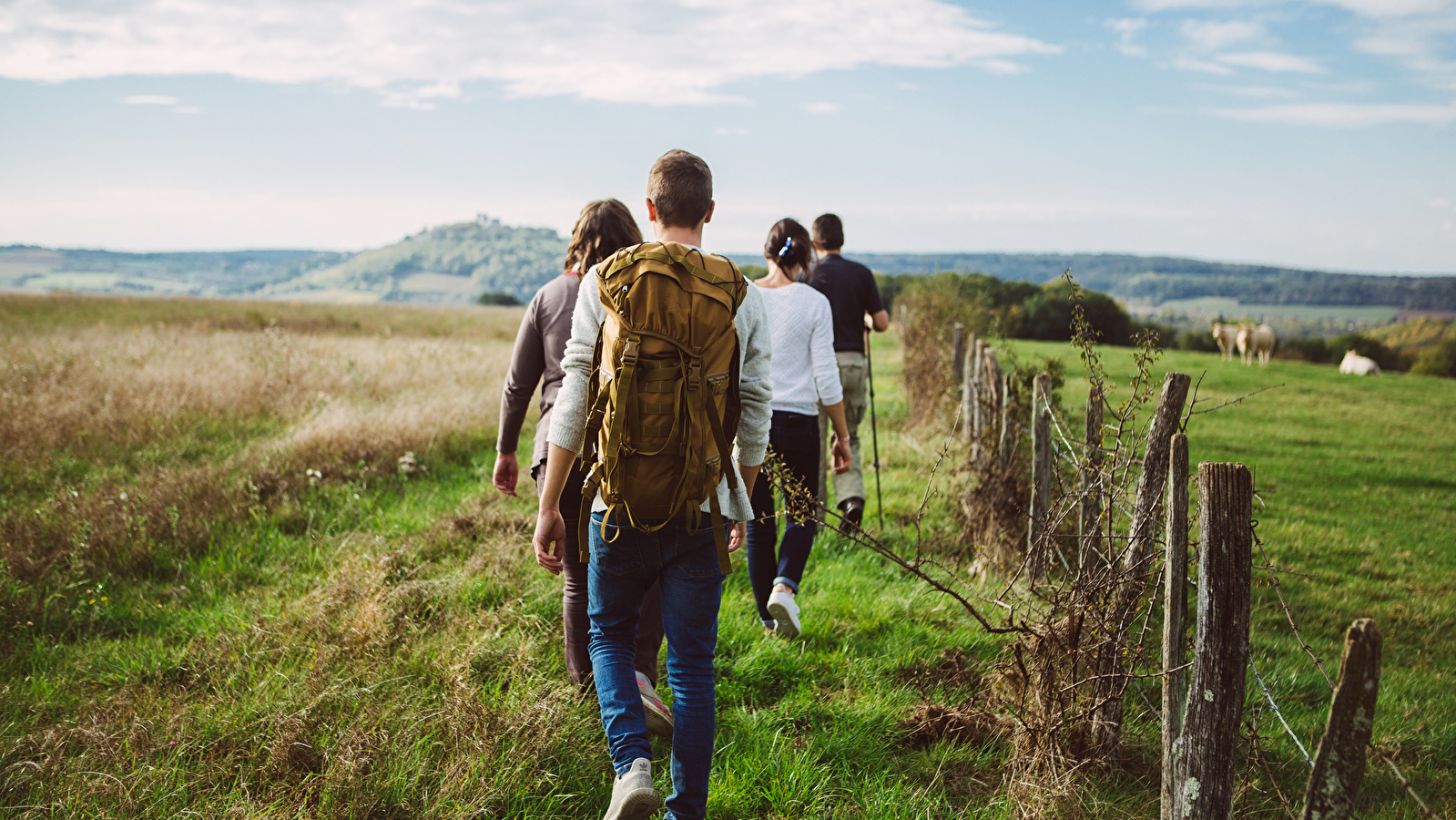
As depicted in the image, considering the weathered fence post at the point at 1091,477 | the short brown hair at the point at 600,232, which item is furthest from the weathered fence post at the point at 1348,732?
the short brown hair at the point at 600,232

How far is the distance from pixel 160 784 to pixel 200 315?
101 feet

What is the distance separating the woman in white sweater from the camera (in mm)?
4004

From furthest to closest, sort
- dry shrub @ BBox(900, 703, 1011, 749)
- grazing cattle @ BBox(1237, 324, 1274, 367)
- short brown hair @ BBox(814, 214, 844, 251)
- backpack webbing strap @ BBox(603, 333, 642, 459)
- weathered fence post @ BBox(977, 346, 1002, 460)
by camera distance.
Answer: grazing cattle @ BBox(1237, 324, 1274, 367)
weathered fence post @ BBox(977, 346, 1002, 460)
short brown hair @ BBox(814, 214, 844, 251)
dry shrub @ BBox(900, 703, 1011, 749)
backpack webbing strap @ BBox(603, 333, 642, 459)

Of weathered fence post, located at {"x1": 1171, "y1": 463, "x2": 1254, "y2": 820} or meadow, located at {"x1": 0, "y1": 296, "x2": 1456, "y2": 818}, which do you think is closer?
weathered fence post, located at {"x1": 1171, "y1": 463, "x2": 1254, "y2": 820}

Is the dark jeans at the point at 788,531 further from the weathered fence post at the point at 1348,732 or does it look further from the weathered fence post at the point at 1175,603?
the weathered fence post at the point at 1348,732

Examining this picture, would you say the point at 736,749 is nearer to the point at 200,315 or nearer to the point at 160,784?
the point at 160,784

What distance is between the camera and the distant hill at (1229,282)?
2557 inches

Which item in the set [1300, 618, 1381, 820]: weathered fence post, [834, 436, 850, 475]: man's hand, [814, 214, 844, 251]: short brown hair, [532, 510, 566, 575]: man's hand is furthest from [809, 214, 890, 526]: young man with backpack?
[1300, 618, 1381, 820]: weathered fence post

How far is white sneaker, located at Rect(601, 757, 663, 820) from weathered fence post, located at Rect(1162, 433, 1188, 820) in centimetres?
153

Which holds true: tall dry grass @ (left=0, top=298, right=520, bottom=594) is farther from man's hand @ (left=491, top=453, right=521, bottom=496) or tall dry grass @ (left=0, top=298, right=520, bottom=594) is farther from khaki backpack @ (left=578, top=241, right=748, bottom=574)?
khaki backpack @ (left=578, top=241, right=748, bottom=574)

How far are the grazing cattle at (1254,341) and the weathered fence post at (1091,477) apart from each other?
26637mm

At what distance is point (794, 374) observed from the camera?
4.02 meters

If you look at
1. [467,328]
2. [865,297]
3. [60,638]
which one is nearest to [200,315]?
[467,328]

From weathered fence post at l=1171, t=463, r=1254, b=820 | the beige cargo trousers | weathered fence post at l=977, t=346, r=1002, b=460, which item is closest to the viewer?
weathered fence post at l=1171, t=463, r=1254, b=820
